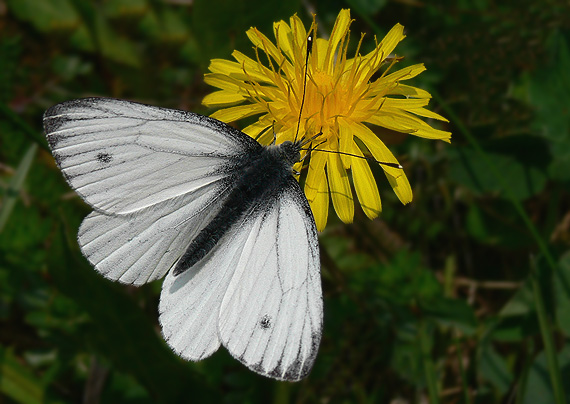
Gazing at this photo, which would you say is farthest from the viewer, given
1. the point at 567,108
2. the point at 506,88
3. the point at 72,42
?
the point at 72,42

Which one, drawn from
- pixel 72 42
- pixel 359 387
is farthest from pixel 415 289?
pixel 72 42

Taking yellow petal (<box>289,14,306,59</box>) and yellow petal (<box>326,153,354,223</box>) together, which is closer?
yellow petal (<box>326,153,354,223</box>)

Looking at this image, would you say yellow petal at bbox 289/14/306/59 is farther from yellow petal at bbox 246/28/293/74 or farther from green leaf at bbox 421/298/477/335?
green leaf at bbox 421/298/477/335

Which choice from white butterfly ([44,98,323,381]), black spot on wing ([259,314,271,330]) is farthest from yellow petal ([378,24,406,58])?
black spot on wing ([259,314,271,330])

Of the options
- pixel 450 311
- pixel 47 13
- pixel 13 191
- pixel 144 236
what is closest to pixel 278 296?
pixel 144 236

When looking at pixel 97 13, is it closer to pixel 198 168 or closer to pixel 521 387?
pixel 198 168

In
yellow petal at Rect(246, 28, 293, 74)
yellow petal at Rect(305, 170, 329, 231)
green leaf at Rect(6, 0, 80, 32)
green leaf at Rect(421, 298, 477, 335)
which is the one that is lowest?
green leaf at Rect(421, 298, 477, 335)
